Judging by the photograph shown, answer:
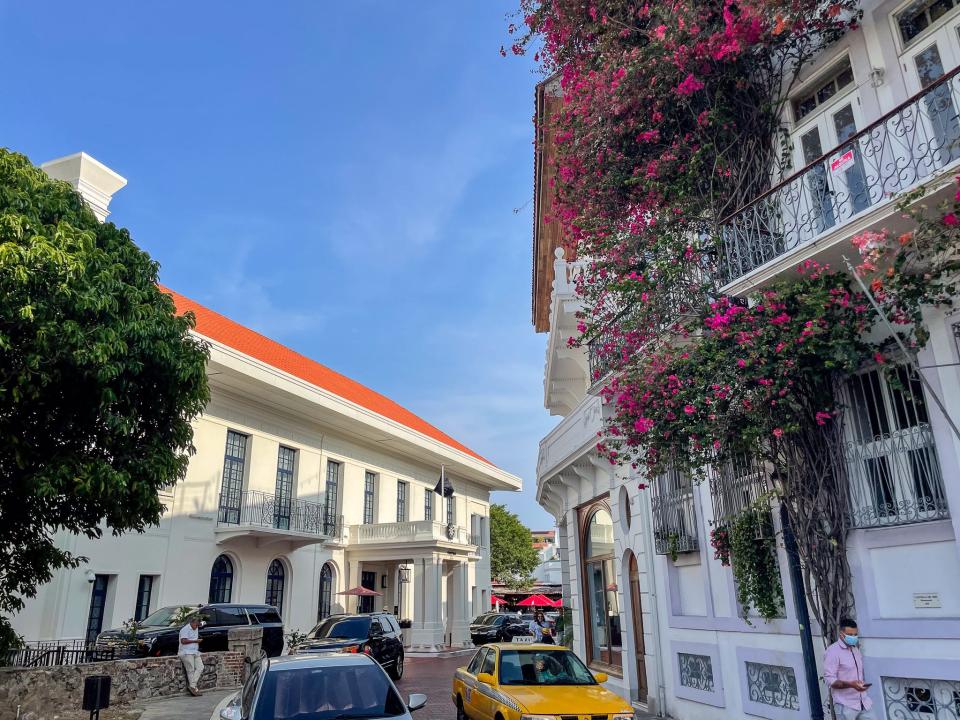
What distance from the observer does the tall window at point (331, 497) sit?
29822 millimetres

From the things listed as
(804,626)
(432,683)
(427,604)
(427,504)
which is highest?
(427,504)

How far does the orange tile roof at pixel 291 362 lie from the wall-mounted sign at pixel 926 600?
70.6ft

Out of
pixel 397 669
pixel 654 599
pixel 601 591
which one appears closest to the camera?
pixel 654 599

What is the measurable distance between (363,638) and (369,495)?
16557mm

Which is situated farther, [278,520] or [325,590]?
[325,590]

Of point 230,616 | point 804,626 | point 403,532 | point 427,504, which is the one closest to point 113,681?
point 230,616

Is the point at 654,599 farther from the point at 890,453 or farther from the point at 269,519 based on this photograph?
the point at 269,519

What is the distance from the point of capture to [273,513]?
87.0 ft

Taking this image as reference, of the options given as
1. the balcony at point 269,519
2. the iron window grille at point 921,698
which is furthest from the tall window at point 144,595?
the iron window grille at point 921,698

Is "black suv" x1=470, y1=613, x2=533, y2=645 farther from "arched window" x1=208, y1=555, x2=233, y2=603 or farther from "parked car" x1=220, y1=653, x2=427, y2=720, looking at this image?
"parked car" x1=220, y1=653, x2=427, y2=720

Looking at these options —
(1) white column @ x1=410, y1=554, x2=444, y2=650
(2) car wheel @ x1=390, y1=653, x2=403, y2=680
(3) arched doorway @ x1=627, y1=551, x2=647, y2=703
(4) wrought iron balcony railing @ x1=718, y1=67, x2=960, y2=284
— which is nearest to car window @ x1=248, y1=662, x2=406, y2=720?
(4) wrought iron balcony railing @ x1=718, y1=67, x2=960, y2=284

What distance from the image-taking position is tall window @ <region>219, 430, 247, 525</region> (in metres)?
25.0

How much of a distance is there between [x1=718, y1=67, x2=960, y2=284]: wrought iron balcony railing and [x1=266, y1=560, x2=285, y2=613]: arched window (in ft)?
73.4

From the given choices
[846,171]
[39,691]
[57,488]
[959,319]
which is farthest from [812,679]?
[39,691]
